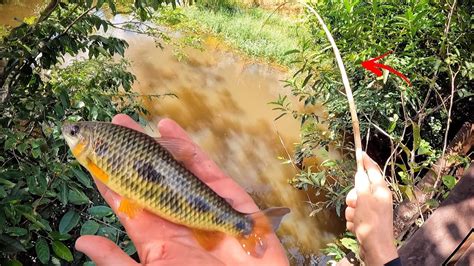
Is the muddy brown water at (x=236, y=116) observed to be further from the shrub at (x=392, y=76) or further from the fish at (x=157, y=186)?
the fish at (x=157, y=186)

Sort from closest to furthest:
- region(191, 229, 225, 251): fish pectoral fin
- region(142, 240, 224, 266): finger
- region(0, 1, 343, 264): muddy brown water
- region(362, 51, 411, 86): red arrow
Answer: region(142, 240, 224, 266): finger → region(191, 229, 225, 251): fish pectoral fin → region(362, 51, 411, 86): red arrow → region(0, 1, 343, 264): muddy brown water

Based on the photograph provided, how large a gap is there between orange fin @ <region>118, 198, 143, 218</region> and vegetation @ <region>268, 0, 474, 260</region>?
2080 millimetres

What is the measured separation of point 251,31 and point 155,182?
311 inches

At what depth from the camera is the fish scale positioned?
5.36 feet

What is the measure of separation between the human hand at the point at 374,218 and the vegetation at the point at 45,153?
3.17 ft

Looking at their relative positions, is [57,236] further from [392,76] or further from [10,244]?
[392,76]

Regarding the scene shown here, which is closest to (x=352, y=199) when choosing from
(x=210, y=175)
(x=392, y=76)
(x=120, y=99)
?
(x=210, y=175)

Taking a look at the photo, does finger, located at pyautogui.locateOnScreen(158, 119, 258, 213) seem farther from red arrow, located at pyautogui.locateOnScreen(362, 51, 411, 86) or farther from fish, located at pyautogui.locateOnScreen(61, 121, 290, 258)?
red arrow, located at pyautogui.locateOnScreen(362, 51, 411, 86)

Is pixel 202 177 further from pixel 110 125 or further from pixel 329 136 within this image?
pixel 329 136

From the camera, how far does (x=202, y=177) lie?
1961 mm

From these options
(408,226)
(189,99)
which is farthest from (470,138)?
(189,99)

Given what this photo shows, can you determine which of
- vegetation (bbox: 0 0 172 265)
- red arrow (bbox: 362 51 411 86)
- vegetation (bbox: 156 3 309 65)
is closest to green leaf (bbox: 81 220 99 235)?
vegetation (bbox: 0 0 172 265)

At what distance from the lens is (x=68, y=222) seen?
1.79 meters

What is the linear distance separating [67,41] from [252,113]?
455 centimetres
